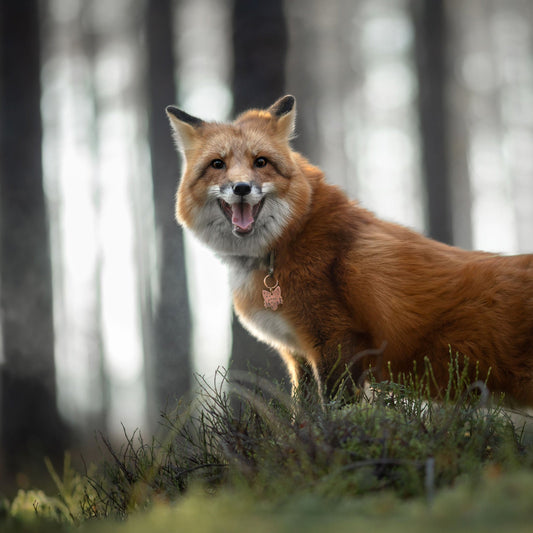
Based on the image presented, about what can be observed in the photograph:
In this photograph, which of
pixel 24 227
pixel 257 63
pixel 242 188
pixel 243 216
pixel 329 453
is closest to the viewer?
pixel 329 453

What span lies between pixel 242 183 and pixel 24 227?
517cm

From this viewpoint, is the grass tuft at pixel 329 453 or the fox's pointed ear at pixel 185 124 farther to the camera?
the fox's pointed ear at pixel 185 124

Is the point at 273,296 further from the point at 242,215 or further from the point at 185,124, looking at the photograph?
the point at 185,124

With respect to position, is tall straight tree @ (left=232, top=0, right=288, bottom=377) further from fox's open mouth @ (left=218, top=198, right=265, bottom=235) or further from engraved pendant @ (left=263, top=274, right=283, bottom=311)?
fox's open mouth @ (left=218, top=198, right=265, bottom=235)

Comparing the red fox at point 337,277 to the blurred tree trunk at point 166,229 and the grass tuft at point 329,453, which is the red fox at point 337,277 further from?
the blurred tree trunk at point 166,229

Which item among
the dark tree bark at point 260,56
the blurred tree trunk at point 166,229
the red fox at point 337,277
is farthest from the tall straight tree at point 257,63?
the red fox at point 337,277

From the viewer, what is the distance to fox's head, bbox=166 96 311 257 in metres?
3.59

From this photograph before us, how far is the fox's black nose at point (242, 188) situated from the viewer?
345cm

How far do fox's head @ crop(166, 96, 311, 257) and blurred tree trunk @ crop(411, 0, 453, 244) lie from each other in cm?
365

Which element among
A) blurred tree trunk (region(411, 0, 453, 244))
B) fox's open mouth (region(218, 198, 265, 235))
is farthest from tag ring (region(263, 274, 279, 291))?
blurred tree trunk (region(411, 0, 453, 244))

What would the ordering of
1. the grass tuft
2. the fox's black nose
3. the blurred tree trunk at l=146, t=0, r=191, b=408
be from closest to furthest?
the grass tuft < the fox's black nose < the blurred tree trunk at l=146, t=0, r=191, b=408

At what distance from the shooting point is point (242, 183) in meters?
3.46

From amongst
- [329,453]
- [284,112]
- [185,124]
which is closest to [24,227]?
[185,124]

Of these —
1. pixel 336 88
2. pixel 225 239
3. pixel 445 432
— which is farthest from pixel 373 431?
pixel 336 88
